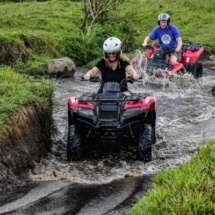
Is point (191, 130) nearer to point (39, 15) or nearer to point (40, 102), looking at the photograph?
point (40, 102)

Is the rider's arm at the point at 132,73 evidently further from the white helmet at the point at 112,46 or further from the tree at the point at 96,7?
the tree at the point at 96,7

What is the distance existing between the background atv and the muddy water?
24 cm

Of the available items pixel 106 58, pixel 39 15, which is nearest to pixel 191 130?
pixel 106 58

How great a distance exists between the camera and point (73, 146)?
7.16 m

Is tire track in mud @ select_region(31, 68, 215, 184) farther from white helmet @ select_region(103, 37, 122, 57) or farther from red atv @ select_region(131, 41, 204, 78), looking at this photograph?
white helmet @ select_region(103, 37, 122, 57)

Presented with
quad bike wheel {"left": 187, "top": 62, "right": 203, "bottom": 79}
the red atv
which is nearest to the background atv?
the red atv

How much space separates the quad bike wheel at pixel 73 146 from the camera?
7.17m

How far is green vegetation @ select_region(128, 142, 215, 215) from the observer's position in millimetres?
4113

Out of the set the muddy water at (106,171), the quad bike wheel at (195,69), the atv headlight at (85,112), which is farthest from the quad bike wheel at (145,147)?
the quad bike wheel at (195,69)

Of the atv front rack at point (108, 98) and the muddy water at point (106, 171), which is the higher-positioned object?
the atv front rack at point (108, 98)

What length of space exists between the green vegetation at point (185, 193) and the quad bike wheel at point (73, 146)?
2.15 meters

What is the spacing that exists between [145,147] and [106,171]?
661 millimetres

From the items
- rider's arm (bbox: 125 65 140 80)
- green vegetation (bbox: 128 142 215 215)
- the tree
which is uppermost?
the tree

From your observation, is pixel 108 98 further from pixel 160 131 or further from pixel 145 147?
pixel 160 131
